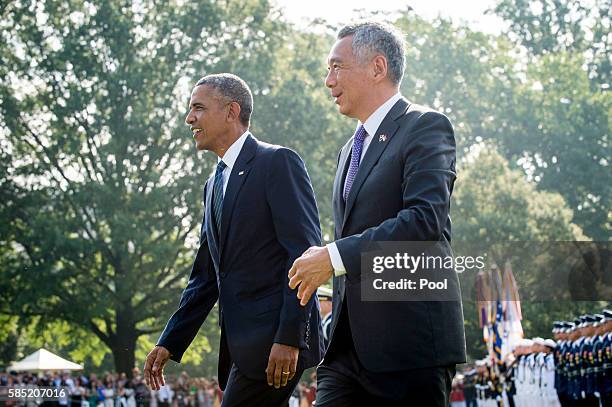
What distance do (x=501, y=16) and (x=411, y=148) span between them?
5096 centimetres

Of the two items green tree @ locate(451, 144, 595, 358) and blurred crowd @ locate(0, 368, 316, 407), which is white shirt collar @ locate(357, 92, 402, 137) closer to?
blurred crowd @ locate(0, 368, 316, 407)

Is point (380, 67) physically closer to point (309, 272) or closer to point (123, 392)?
point (309, 272)

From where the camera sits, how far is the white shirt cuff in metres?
3.34

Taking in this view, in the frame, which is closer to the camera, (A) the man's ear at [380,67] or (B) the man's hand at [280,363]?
(A) the man's ear at [380,67]

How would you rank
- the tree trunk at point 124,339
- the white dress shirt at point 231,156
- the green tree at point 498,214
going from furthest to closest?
the green tree at point 498,214 → the tree trunk at point 124,339 → the white dress shirt at point 231,156

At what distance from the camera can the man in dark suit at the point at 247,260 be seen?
482cm

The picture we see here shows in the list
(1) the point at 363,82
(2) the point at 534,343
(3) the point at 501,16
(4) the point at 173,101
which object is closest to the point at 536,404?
(2) the point at 534,343

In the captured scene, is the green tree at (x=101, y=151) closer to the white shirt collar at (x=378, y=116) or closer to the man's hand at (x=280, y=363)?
the man's hand at (x=280, y=363)

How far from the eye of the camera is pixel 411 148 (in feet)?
12.2

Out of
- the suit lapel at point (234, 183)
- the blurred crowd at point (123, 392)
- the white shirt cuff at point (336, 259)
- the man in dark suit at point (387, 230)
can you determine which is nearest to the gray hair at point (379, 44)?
the man in dark suit at point (387, 230)

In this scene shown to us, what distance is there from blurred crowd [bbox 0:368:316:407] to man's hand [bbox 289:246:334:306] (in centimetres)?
2159

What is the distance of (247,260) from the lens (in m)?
5.02

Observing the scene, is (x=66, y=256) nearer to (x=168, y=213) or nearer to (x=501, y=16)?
(x=168, y=213)

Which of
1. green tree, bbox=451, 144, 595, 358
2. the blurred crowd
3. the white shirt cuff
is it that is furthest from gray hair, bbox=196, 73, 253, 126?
green tree, bbox=451, 144, 595, 358
